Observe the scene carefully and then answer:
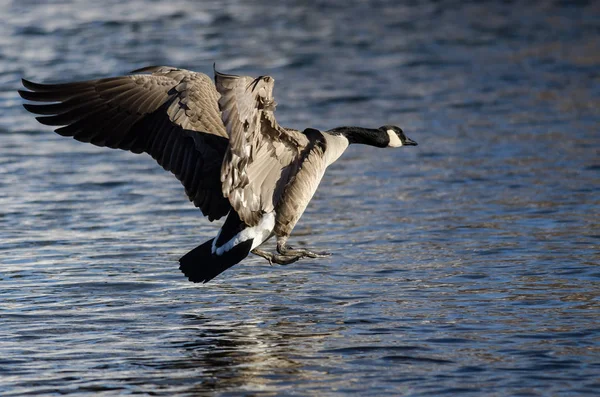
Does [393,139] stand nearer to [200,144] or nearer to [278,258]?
[278,258]

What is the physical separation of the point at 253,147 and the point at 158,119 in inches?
41.6

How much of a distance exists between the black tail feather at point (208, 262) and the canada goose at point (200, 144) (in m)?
0.01

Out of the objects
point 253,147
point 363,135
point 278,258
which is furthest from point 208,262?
point 363,135

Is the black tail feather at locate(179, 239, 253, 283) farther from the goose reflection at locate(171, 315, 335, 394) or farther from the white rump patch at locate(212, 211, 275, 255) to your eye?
the goose reflection at locate(171, 315, 335, 394)

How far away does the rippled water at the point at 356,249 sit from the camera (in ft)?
21.4

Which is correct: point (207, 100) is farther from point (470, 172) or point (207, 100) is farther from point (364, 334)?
point (470, 172)

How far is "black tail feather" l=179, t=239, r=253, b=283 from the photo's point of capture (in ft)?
24.7

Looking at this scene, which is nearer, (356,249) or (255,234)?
(255,234)

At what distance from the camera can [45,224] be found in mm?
10375

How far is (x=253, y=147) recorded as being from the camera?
7395 millimetres

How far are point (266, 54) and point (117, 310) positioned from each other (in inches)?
502

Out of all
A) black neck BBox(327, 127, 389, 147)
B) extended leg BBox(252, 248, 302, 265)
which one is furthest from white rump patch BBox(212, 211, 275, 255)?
black neck BBox(327, 127, 389, 147)

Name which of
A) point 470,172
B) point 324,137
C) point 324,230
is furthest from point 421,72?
point 324,137

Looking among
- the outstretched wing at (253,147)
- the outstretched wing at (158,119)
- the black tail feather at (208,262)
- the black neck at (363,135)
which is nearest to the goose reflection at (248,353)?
the black tail feather at (208,262)
